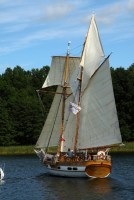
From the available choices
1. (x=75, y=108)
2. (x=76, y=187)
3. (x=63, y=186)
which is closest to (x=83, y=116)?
(x=75, y=108)

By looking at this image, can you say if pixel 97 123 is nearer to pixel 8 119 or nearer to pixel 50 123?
pixel 50 123

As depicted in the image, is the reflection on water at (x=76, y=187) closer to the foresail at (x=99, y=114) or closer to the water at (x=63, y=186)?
the water at (x=63, y=186)

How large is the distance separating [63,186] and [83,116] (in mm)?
12073

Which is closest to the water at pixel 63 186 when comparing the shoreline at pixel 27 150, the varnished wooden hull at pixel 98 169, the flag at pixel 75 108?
the varnished wooden hull at pixel 98 169

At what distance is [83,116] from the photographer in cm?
6869

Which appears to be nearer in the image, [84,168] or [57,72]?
[84,168]

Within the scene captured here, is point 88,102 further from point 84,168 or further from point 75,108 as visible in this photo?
point 84,168

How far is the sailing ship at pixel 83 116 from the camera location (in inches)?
2571

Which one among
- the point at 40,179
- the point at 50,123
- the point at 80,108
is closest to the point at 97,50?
the point at 80,108

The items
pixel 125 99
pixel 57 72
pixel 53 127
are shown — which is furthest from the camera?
pixel 125 99

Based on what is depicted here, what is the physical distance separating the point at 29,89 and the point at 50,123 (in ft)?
328

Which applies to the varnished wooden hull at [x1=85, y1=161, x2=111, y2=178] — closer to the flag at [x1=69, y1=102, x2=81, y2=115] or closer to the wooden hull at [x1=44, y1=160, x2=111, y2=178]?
the wooden hull at [x1=44, y1=160, x2=111, y2=178]

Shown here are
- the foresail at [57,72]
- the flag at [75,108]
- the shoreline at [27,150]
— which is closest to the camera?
the flag at [75,108]

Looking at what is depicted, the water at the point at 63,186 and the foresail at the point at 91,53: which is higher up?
the foresail at the point at 91,53
